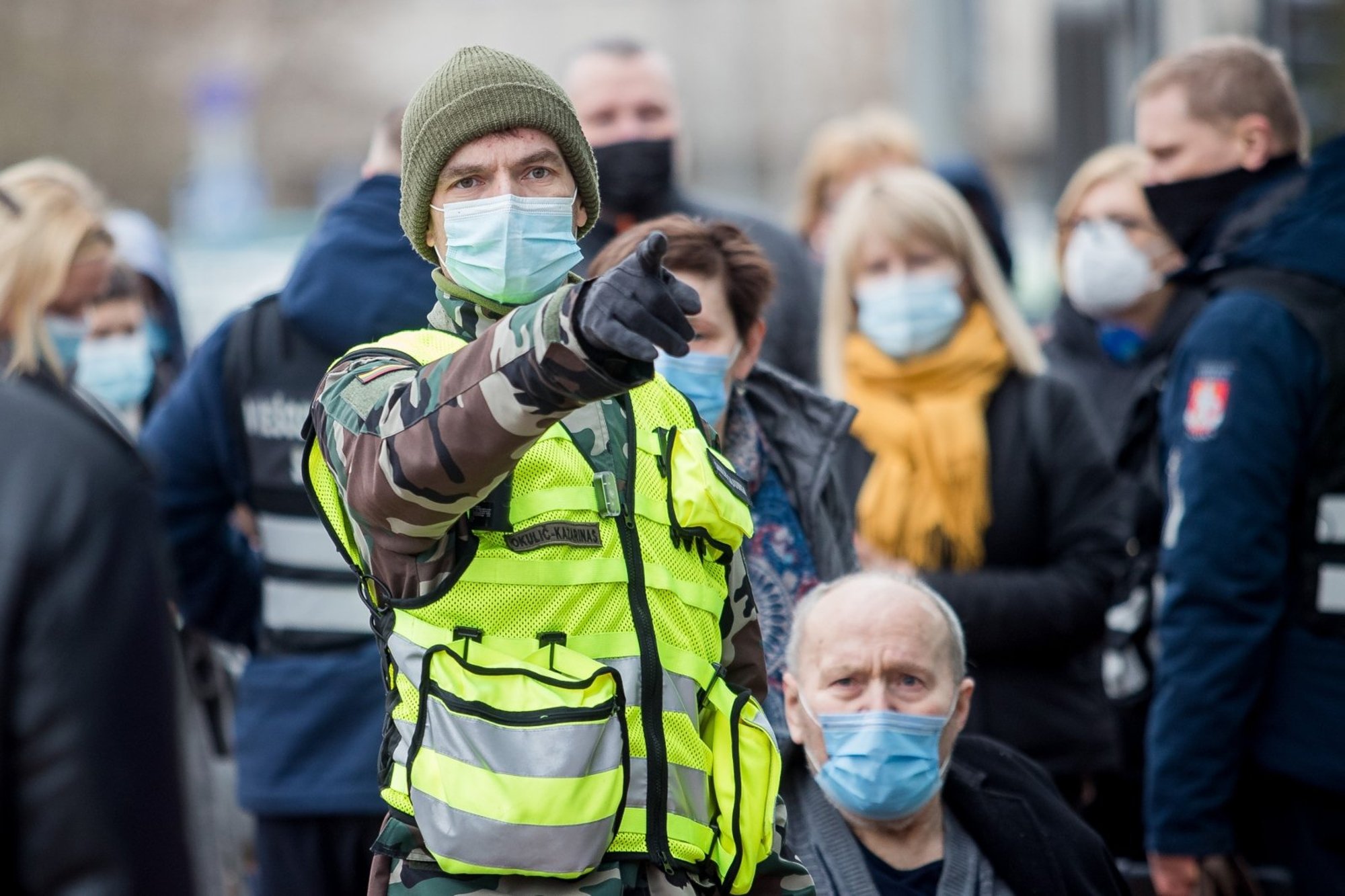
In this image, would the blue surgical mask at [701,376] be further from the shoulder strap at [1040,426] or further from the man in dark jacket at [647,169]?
the man in dark jacket at [647,169]

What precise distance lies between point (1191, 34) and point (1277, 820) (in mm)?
9321

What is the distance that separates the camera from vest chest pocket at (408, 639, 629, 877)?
8.05ft

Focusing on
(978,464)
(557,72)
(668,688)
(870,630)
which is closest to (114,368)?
(978,464)

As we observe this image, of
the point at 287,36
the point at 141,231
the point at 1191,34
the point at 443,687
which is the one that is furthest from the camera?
the point at 287,36

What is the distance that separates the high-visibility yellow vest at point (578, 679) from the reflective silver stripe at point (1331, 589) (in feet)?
6.24

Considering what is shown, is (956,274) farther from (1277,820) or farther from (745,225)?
(1277,820)

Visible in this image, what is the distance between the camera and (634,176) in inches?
225

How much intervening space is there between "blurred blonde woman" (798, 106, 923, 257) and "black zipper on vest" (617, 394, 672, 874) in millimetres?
4727

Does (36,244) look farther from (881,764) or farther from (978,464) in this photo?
(881,764)

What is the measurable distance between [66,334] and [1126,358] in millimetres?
3273

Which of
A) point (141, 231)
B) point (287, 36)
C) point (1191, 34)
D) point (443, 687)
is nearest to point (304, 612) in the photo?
point (443, 687)

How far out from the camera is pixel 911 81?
13.6 m

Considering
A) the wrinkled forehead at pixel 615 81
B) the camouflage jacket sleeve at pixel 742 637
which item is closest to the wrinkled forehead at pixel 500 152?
the camouflage jacket sleeve at pixel 742 637

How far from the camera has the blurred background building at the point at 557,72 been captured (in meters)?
13.8
